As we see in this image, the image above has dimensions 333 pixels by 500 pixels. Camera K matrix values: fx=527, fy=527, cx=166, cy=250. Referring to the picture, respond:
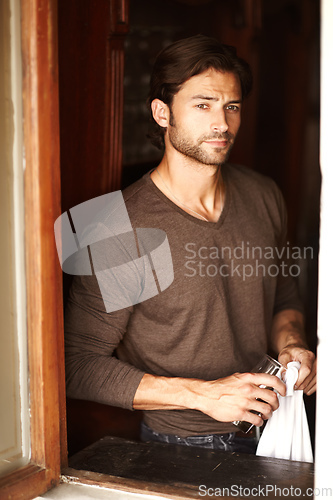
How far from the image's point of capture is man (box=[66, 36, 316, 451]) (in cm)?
150

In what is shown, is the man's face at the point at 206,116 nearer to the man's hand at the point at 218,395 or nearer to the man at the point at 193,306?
the man at the point at 193,306

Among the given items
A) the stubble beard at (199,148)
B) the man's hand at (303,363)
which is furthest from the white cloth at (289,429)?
the stubble beard at (199,148)

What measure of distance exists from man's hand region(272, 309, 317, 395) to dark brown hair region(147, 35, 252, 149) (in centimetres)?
84

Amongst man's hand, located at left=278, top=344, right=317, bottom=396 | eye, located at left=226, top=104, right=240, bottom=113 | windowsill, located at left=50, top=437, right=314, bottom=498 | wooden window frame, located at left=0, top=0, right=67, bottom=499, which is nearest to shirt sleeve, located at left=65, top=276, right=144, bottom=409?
windowsill, located at left=50, top=437, right=314, bottom=498

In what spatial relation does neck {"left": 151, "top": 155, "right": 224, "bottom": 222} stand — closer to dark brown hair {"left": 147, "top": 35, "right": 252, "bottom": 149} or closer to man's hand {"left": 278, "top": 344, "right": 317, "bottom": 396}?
dark brown hair {"left": 147, "top": 35, "right": 252, "bottom": 149}

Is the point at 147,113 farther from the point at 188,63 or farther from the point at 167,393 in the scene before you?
the point at 167,393

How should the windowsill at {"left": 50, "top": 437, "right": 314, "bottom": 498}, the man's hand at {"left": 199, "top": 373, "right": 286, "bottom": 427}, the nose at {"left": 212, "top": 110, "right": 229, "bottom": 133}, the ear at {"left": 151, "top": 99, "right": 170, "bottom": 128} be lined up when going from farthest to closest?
the ear at {"left": 151, "top": 99, "right": 170, "bottom": 128} → the nose at {"left": 212, "top": 110, "right": 229, "bottom": 133} → the man's hand at {"left": 199, "top": 373, "right": 286, "bottom": 427} → the windowsill at {"left": 50, "top": 437, "right": 314, "bottom": 498}

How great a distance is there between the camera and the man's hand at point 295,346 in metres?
1.50

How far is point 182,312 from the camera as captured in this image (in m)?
1.58

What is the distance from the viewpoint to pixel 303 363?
155cm

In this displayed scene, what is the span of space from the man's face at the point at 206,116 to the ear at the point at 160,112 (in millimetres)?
53

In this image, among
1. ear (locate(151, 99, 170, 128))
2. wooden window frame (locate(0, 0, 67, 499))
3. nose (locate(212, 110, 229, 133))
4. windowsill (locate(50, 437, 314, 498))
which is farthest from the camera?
ear (locate(151, 99, 170, 128))

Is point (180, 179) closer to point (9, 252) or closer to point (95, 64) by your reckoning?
point (95, 64)

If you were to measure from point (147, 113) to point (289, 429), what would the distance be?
134 centimetres
